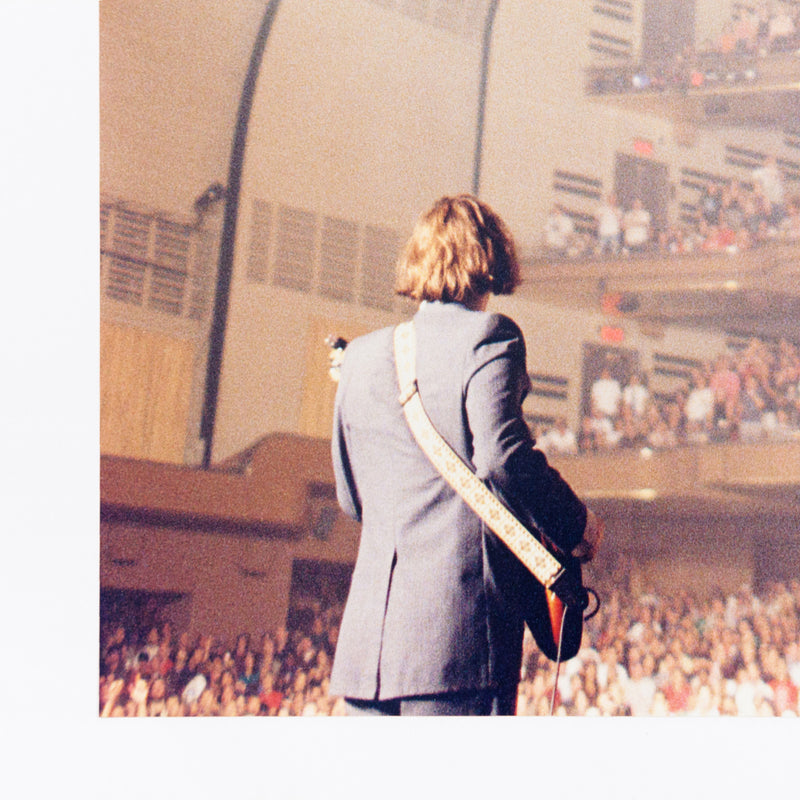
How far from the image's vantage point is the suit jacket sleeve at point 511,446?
1299 millimetres

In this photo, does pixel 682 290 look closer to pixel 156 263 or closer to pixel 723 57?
pixel 723 57

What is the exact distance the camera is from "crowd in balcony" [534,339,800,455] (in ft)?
24.4

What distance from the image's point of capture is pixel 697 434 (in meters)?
7.88

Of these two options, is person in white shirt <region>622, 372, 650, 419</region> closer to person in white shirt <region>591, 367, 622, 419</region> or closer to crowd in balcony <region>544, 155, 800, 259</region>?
person in white shirt <region>591, 367, 622, 419</region>

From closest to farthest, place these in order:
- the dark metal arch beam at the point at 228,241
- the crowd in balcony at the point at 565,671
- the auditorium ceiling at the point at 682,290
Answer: the crowd in balcony at the point at 565,671
the dark metal arch beam at the point at 228,241
the auditorium ceiling at the point at 682,290

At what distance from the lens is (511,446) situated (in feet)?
4.25

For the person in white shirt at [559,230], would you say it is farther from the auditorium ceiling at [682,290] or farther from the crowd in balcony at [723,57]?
the crowd in balcony at [723,57]

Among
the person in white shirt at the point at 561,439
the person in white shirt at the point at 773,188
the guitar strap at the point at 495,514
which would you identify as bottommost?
the person in white shirt at the point at 561,439

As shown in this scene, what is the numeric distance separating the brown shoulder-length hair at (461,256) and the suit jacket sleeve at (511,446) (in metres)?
0.12

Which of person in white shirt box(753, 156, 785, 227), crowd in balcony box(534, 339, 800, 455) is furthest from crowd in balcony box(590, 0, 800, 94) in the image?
crowd in balcony box(534, 339, 800, 455)

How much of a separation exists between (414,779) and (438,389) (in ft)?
3.36

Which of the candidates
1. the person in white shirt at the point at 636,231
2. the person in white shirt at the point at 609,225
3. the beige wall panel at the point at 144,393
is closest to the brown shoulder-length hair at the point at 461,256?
the beige wall panel at the point at 144,393

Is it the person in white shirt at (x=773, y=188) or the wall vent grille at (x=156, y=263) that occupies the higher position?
the person in white shirt at (x=773, y=188)

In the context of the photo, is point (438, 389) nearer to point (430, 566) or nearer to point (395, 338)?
point (395, 338)
